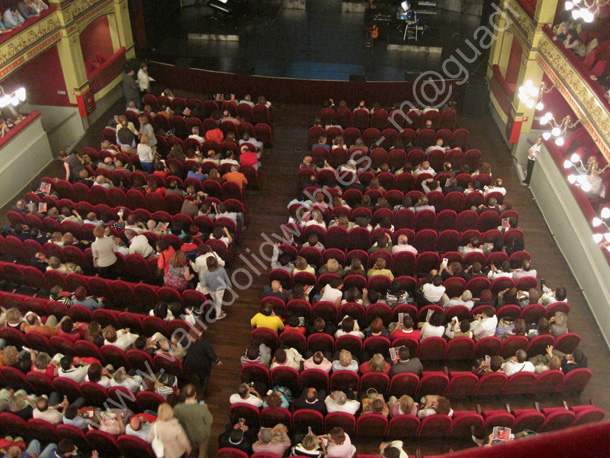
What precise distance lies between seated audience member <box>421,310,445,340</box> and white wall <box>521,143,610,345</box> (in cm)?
283

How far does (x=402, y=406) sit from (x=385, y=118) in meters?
7.72

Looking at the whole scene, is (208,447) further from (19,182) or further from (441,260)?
(19,182)

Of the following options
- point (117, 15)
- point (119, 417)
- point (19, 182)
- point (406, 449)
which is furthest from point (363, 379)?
point (117, 15)

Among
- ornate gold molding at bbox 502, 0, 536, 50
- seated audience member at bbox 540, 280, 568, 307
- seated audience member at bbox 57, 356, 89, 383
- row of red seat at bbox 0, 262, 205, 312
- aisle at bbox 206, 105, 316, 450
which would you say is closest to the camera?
seated audience member at bbox 57, 356, 89, 383

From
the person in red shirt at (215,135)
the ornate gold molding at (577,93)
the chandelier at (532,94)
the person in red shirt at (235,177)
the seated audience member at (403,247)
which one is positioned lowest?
the seated audience member at (403,247)

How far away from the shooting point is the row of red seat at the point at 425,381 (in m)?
6.48

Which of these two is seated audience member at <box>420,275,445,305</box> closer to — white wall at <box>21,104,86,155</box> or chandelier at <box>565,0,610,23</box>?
chandelier at <box>565,0,610,23</box>

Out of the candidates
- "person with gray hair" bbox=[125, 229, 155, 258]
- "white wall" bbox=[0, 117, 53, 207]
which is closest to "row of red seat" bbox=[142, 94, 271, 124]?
"white wall" bbox=[0, 117, 53, 207]

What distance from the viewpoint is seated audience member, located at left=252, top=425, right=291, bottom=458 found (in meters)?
5.62

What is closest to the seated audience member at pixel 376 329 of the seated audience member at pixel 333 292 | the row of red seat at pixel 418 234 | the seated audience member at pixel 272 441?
the seated audience member at pixel 333 292

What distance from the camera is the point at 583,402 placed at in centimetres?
708

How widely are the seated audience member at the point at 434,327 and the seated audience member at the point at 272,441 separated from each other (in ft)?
7.66

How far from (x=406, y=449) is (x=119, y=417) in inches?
130

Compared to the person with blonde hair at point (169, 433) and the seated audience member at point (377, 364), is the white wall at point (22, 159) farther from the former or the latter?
the seated audience member at point (377, 364)
